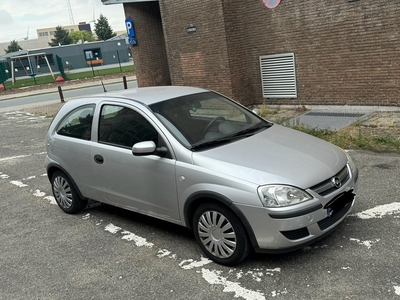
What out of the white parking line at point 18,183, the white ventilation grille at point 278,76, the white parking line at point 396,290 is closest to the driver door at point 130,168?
the white parking line at point 396,290

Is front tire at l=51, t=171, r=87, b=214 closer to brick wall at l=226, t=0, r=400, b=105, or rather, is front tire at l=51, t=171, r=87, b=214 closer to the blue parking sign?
brick wall at l=226, t=0, r=400, b=105

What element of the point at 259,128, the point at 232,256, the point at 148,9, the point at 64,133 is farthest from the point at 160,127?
the point at 148,9

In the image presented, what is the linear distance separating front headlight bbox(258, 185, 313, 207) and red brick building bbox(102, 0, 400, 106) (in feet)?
23.3

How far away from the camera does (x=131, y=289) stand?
12.3ft

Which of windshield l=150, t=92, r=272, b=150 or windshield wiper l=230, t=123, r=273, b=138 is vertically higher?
windshield l=150, t=92, r=272, b=150

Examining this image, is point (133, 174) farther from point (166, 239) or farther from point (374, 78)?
point (374, 78)

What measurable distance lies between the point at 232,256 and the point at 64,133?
9.76ft

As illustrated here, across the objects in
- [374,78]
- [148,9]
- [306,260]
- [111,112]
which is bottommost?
[306,260]

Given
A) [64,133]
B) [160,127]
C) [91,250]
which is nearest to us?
Answer: [160,127]

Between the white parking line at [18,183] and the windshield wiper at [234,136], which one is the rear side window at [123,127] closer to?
the windshield wiper at [234,136]

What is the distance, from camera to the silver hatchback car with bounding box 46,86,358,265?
11.7ft

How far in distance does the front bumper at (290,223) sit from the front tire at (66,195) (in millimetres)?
2807

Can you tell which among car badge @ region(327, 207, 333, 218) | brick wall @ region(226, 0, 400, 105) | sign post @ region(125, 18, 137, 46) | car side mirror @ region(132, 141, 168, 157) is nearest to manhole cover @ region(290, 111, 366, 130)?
brick wall @ region(226, 0, 400, 105)

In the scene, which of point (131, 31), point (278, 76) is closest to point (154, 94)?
point (278, 76)
